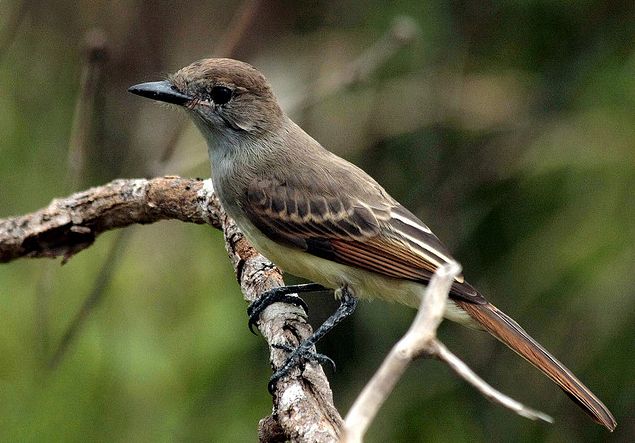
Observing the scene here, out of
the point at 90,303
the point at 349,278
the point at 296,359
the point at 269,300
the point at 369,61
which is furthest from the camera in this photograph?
the point at 369,61

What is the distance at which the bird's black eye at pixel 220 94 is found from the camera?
432cm

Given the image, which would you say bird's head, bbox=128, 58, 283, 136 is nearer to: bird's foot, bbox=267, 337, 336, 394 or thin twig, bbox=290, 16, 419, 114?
thin twig, bbox=290, 16, 419, 114

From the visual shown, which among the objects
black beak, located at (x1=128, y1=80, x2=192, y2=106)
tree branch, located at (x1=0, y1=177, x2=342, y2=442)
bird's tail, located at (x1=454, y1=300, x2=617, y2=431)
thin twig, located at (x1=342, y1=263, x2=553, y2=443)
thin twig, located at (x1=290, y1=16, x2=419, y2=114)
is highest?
thin twig, located at (x1=290, y1=16, x2=419, y2=114)

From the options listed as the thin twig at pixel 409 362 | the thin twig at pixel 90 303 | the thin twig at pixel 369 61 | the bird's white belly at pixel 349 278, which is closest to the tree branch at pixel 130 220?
the bird's white belly at pixel 349 278

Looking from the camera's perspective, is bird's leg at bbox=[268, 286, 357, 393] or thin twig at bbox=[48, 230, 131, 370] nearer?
bird's leg at bbox=[268, 286, 357, 393]

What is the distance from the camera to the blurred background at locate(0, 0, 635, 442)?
4.83 m

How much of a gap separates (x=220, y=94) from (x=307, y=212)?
650 mm

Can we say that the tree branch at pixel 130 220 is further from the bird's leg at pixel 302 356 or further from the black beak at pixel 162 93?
the black beak at pixel 162 93

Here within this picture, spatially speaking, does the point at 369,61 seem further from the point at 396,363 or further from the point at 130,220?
the point at 396,363

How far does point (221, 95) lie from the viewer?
4348mm

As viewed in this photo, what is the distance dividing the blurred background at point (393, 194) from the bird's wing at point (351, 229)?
875mm

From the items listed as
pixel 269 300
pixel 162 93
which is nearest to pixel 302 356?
pixel 269 300

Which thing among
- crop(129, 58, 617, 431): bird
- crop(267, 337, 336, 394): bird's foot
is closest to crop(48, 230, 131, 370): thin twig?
crop(129, 58, 617, 431): bird

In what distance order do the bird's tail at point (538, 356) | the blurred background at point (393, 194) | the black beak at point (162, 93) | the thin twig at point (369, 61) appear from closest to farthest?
the bird's tail at point (538, 356), the black beak at point (162, 93), the blurred background at point (393, 194), the thin twig at point (369, 61)
